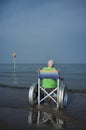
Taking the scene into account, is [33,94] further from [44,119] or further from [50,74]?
[44,119]

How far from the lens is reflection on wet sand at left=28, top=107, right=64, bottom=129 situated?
5336 millimetres

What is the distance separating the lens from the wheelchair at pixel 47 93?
706 cm

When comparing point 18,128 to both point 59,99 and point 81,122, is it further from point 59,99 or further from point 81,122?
point 59,99

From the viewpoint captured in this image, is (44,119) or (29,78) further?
(29,78)

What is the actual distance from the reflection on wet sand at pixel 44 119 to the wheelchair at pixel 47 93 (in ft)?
2.30

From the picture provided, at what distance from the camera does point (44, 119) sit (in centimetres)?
580

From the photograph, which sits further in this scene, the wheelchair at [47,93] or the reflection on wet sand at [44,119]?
the wheelchair at [47,93]

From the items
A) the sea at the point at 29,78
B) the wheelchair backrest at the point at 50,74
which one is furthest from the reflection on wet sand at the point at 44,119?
the sea at the point at 29,78

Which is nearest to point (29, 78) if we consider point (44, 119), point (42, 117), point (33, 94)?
point (33, 94)

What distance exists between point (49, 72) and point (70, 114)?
1.47 m

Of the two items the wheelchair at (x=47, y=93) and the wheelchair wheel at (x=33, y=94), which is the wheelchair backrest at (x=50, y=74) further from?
the wheelchair wheel at (x=33, y=94)

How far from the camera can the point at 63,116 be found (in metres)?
6.12

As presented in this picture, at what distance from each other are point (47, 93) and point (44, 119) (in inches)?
67.4

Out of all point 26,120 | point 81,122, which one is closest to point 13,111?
point 26,120
